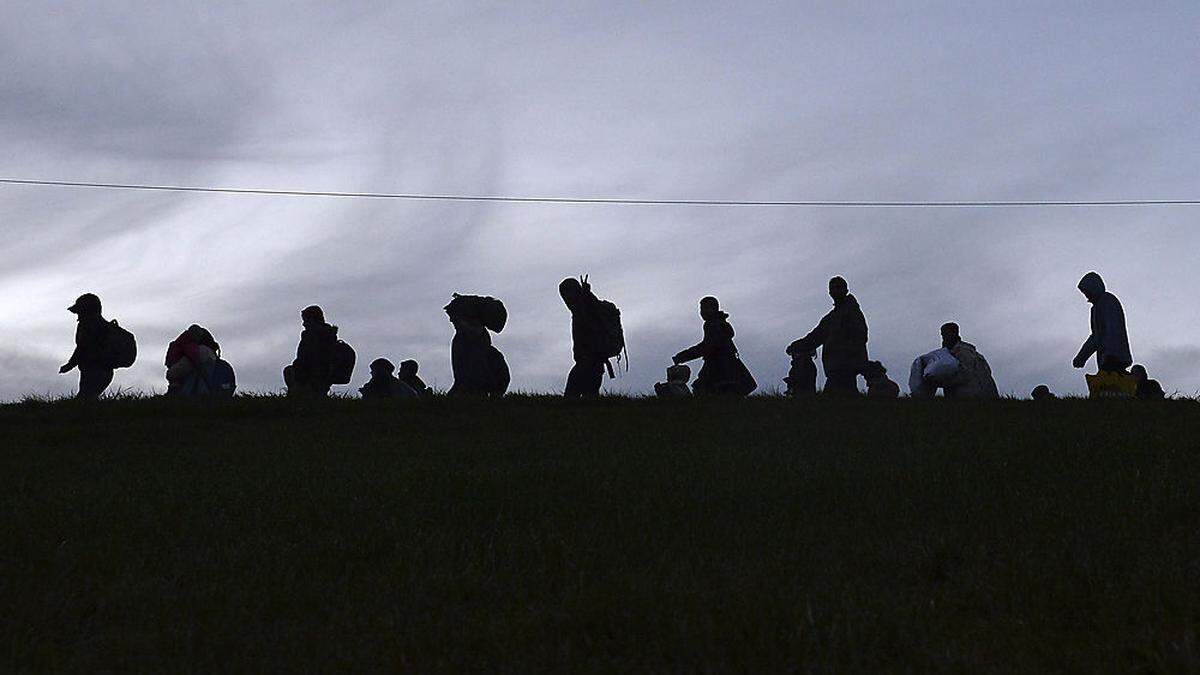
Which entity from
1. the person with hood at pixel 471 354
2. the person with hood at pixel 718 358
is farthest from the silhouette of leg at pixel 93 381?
the person with hood at pixel 718 358

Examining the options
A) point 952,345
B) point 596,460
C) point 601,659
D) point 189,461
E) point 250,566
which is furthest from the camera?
point 952,345

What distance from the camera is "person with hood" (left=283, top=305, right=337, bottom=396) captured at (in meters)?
23.8

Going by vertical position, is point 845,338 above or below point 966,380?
above

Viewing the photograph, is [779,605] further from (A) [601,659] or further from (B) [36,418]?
(B) [36,418]

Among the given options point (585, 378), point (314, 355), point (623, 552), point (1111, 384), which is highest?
point (314, 355)

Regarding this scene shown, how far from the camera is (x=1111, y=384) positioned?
21906 millimetres

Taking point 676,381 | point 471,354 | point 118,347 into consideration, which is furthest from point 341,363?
point 676,381

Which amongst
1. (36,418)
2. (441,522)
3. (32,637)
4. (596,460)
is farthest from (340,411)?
(32,637)

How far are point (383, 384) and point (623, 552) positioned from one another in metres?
15.6

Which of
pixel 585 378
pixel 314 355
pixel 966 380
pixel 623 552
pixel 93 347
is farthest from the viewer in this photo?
pixel 314 355

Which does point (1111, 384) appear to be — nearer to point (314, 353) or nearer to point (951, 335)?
point (951, 335)

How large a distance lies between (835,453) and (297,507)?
17.1ft

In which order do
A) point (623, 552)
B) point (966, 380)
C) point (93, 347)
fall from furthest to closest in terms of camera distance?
1. point (93, 347)
2. point (966, 380)
3. point (623, 552)

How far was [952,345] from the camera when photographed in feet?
72.9
